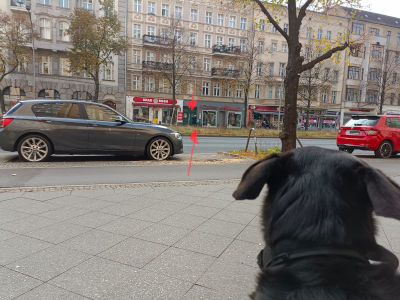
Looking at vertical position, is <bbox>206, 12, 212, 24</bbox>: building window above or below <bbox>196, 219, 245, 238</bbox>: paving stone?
above

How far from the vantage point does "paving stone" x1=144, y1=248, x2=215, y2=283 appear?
2.56 meters

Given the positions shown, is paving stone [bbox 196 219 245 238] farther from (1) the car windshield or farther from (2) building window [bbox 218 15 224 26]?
(2) building window [bbox 218 15 224 26]

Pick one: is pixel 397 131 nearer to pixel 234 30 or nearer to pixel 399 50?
pixel 234 30

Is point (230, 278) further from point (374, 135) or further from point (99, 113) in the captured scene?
point (374, 135)

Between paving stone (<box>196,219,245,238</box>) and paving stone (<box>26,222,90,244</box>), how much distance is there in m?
1.41

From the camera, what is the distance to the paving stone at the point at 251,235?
3340 mm

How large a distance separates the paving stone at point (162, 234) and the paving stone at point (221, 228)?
27cm

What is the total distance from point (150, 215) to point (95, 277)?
1601mm

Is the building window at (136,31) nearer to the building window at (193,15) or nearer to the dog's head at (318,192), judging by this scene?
the building window at (193,15)

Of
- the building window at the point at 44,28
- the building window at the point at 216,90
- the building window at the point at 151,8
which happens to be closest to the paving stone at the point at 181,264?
the building window at the point at 44,28

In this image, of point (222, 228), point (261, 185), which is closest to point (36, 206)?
point (222, 228)

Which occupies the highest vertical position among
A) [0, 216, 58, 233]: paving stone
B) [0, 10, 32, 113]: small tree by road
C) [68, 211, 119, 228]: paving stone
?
[0, 10, 32, 113]: small tree by road

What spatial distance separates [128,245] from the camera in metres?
3.09

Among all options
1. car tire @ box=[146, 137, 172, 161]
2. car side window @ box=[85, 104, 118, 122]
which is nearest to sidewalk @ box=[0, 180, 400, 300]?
car side window @ box=[85, 104, 118, 122]
